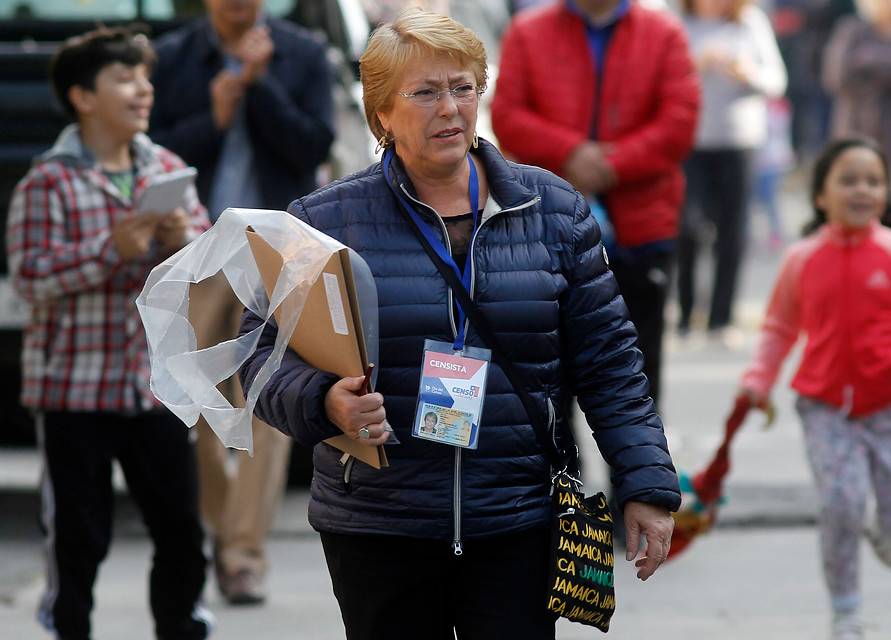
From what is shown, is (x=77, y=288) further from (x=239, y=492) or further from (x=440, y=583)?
(x=440, y=583)

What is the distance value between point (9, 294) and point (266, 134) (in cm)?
144

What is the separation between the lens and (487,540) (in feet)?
10.3

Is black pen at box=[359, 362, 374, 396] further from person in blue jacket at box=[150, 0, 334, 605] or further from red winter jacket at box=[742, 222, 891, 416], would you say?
person in blue jacket at box=[150, 0, 334, 605]

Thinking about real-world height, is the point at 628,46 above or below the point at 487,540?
above

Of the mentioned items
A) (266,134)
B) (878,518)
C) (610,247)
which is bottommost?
(878,518)

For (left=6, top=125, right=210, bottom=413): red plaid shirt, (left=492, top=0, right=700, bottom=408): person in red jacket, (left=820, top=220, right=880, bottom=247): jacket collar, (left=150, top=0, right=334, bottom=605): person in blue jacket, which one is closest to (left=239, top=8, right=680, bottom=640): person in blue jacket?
(left=6, top=125, right=210, bottom=413): red plaid shirt

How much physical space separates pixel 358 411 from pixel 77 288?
1.80m

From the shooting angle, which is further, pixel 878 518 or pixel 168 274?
pixel 878 518

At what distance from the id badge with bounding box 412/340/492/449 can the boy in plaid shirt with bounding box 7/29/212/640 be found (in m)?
1.60

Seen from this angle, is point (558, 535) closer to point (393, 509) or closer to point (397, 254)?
point (393, 509)

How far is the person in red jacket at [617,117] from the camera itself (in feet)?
19.1

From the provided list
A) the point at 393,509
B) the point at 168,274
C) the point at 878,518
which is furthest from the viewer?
the point at 878,518

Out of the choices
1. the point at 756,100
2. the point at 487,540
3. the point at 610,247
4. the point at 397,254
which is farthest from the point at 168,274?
the point at 756,100

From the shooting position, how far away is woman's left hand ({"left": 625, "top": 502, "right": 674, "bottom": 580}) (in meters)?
3.14
